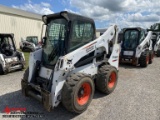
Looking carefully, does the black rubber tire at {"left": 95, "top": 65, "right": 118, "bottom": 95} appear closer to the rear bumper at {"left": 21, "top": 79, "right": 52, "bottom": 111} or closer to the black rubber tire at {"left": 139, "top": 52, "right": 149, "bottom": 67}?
the rear bumper at {"left": 21, "top": 79, "right": 52, "bottom": 111}

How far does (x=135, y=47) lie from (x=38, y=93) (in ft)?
23.1

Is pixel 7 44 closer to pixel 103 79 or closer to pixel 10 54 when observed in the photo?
pixel 10 54

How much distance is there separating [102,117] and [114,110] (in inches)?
19.1

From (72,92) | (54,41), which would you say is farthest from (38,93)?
(54,41)

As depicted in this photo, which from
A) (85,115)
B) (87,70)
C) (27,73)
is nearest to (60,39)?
(87,70)

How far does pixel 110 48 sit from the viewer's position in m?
5.42

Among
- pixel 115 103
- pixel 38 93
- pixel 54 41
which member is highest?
pixel 54 41

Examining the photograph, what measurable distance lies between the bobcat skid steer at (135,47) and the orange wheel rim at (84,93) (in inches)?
227

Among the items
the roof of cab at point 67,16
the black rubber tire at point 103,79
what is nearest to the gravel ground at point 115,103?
the black rubber tire at point 103,79

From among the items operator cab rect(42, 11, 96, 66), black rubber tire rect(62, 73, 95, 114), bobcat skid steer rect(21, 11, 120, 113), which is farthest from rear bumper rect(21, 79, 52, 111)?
operator cab rect(42, 11, 96, 66)

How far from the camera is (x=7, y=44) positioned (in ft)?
26.9

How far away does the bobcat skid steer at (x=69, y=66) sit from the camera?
11.5 ft

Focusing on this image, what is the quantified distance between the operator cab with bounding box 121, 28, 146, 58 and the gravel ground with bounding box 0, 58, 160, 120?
3.25 m

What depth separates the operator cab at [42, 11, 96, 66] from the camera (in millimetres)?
3805
